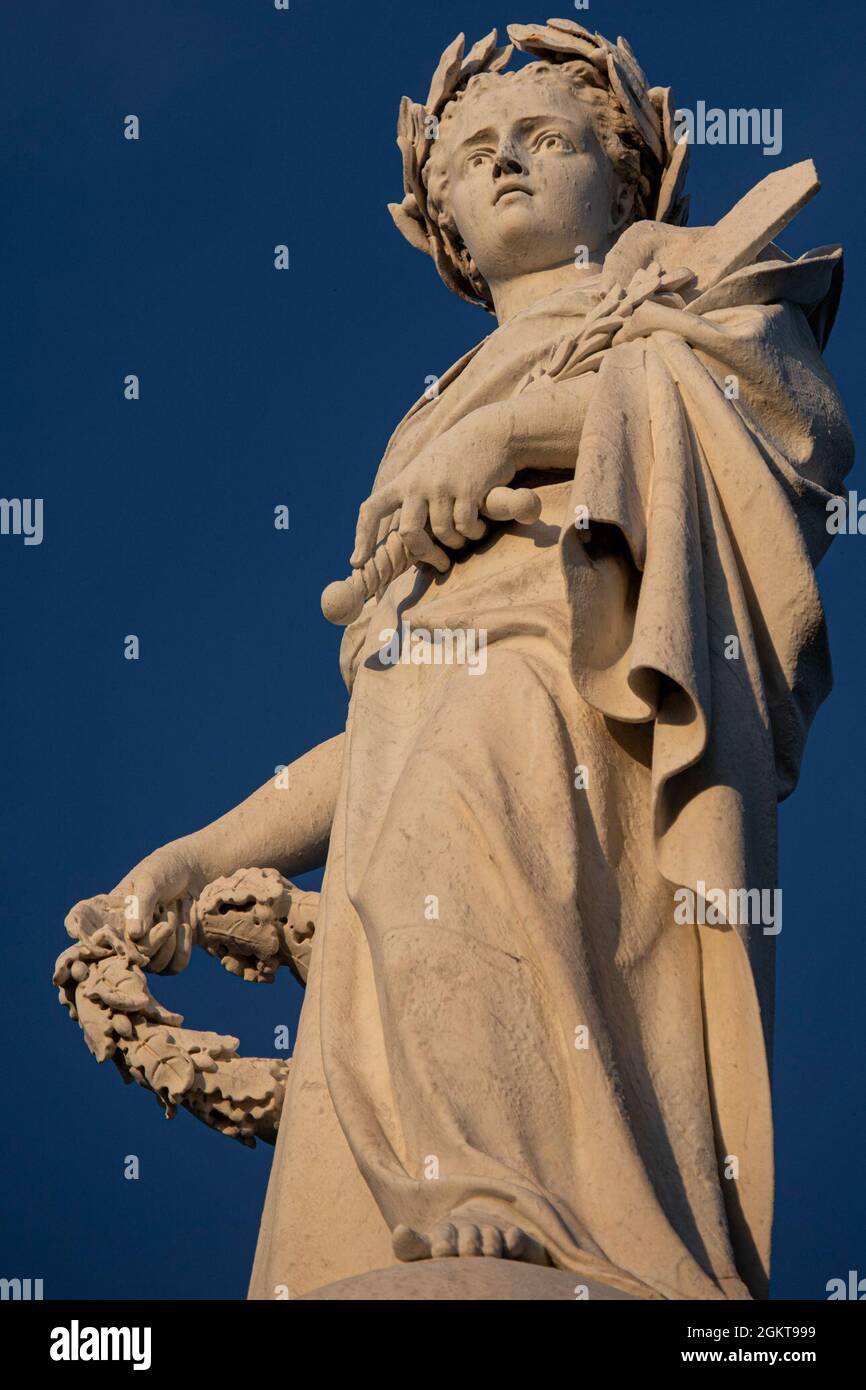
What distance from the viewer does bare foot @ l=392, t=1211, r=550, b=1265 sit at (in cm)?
690

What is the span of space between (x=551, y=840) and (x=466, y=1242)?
140 centimetres

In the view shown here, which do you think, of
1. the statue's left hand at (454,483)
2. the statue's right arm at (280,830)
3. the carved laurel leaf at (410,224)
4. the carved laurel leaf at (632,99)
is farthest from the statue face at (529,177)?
the statue's right arm at (280,830)

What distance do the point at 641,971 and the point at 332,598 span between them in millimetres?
1520

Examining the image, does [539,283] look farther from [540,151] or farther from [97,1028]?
[97,1028]

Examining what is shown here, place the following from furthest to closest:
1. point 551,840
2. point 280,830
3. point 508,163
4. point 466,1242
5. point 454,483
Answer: point 508,163
point 280,830
point 454,483
point 551,840
point 466,1242

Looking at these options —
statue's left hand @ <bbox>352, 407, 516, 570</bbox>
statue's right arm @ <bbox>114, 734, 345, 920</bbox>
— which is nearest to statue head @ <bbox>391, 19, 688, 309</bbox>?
statue's left hand @ <bbox>352, 407, 516, 570</bbox>

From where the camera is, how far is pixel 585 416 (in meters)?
8.68

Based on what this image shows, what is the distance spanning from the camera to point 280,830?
937 cm

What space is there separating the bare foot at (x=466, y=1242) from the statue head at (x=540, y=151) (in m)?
4.12

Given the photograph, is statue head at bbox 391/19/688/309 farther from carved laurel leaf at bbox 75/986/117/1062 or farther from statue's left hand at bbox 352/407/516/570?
carved laurel leaf at bbox 75/986/117/1062

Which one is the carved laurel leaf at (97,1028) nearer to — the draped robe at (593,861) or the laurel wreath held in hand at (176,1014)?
the laurel wreath held in hand at (176,1014)

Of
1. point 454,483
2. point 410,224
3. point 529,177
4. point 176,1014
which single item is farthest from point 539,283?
point 176,1014
